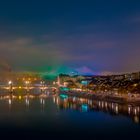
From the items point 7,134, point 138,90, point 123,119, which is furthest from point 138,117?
point 138,90

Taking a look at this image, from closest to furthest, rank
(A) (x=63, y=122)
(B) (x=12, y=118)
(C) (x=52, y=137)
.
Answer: (C) (x=52, y=137) → (A) (x=63, y=122) → (B) (x=12, y=118)

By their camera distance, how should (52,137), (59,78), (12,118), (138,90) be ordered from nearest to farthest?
(52,137) < (12,118) < (138,90) < (59,78)

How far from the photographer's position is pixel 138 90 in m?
23.8

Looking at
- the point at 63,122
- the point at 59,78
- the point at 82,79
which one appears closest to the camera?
the point at 63,122

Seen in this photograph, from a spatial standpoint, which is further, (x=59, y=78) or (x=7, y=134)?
(x=59, y=78)

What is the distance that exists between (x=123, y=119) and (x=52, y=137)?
176 inches

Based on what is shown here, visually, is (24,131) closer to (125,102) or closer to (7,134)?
(7,134)

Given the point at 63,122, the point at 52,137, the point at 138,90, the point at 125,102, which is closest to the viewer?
the point at 52,137

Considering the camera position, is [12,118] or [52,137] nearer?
[52,137]

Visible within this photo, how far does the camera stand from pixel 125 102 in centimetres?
2056

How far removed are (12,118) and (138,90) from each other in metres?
11.0

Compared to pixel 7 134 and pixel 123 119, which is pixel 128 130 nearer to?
pixel 123 119

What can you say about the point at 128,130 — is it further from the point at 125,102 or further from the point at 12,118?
the point at 125,102

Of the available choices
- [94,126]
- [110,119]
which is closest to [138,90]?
[110,119]
